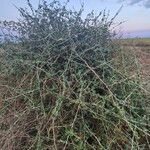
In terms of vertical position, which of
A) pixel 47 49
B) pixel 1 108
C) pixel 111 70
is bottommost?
pixel 1 108

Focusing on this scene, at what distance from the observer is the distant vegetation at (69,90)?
2645 millimetres

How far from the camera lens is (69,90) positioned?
268 cm

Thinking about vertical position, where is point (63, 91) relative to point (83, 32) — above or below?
below

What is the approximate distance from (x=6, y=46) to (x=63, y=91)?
2.99ft

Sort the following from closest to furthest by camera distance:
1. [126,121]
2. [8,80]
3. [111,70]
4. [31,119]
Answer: [126,121] → [31,119] → [111,70] → [8,80]

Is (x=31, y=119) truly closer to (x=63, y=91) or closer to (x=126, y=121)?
(x=63, y=91)

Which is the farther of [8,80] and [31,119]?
[8,80]

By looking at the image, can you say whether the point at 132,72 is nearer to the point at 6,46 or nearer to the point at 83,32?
the point at 83,32

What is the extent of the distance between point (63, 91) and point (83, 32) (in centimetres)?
64

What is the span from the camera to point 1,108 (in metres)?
2.99

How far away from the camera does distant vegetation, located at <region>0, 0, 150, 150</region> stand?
104 inches

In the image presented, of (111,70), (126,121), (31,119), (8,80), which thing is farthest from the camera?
(8,80)

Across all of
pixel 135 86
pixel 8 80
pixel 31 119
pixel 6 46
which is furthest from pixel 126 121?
pixel 6 46

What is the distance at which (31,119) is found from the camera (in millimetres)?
2727
